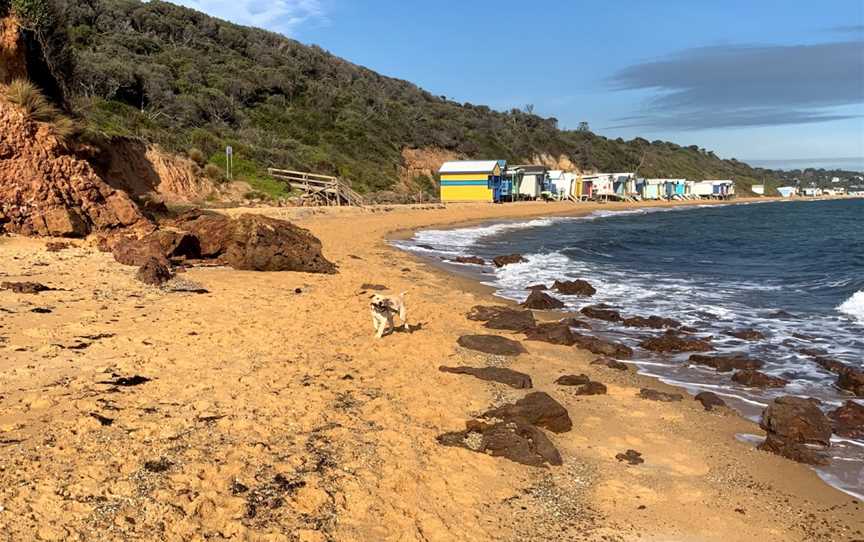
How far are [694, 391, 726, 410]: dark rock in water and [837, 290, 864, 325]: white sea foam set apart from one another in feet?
22.7

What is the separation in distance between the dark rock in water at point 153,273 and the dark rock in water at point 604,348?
6.97 meters

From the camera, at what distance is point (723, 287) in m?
16.1

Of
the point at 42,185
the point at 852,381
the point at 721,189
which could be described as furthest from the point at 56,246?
the point at 721,189

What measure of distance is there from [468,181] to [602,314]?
146 feet

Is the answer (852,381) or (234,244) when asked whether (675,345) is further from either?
(234,244)

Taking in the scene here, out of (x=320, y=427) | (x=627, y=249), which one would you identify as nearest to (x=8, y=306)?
(x=320, y=427)

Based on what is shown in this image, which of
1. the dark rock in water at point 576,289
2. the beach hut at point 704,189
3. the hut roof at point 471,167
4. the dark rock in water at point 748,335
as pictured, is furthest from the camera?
the beach hut at point 704,189

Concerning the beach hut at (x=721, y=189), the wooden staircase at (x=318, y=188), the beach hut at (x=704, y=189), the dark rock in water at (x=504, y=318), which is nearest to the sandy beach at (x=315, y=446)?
the dark rock in water at (x=504, y=318)

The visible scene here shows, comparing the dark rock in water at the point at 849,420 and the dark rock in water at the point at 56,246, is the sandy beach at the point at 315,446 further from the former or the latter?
the dark rock in water at the point at 56,246

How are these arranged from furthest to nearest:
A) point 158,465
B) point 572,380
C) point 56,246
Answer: point 56,246 < point 572,380 < point 158,465

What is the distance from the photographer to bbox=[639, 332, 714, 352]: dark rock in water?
9.41m

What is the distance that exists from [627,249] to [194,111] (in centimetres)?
2916

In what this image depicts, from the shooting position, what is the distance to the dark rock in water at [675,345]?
941cm

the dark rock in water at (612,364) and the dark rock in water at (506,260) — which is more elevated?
the dark rock in water at (506,260)
